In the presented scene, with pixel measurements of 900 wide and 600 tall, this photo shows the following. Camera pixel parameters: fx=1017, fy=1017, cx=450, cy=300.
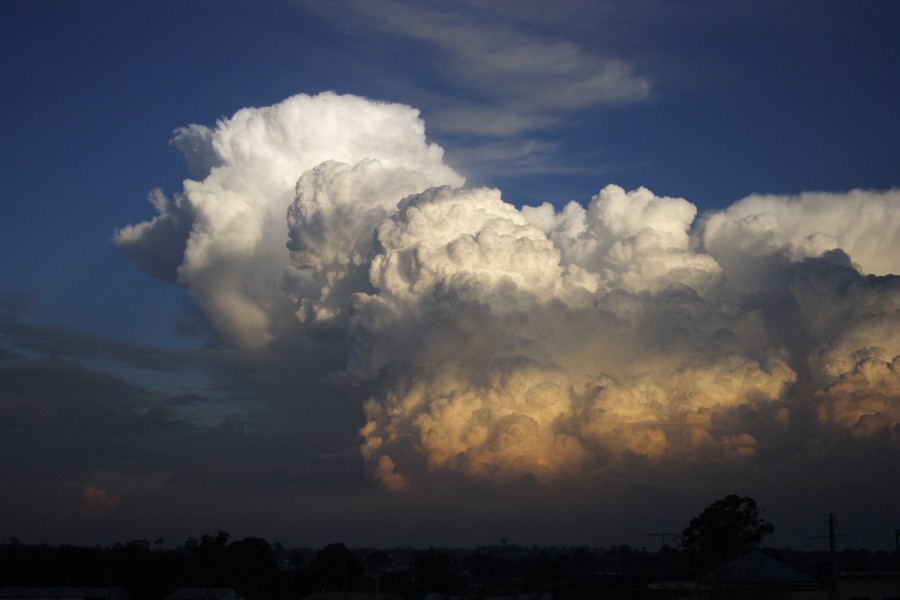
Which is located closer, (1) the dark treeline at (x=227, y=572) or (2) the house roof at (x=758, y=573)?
(2) the house roof at (x=758, y=573)

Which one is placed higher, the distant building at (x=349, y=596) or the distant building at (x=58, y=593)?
the distant building at (x=58, y=593)

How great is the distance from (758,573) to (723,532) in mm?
20927

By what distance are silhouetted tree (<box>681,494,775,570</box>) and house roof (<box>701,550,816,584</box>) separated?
17.3 m

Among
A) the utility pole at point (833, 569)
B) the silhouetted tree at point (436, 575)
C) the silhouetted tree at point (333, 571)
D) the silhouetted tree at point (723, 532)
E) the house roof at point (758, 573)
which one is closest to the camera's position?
the utility pole at point (833, 569)

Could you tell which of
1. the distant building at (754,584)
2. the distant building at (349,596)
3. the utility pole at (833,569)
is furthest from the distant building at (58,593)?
the utility pole at (833,569)

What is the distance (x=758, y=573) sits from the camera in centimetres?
6172

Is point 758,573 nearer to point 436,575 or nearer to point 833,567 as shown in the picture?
point 833,567

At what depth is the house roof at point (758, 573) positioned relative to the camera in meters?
60.4

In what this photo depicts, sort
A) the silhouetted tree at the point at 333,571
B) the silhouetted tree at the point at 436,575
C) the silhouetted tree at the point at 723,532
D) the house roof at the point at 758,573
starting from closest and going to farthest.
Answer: the house roof at the point at 758,573 < the silhouetted tree at the point at 723,532 < the silhouetted tree at the point at 333,571 < the silhouetted tree at the point at 436,575

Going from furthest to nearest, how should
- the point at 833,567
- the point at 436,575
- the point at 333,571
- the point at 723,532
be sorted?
the point at 436,575, the point at 333,571, the point at 723,532, the point at 833,567

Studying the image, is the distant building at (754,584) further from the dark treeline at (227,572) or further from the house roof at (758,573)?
the dark treeline at (227,572)

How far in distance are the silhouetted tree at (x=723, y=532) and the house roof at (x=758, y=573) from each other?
56.8 feet

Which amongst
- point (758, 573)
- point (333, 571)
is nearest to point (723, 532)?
point (758, 573)

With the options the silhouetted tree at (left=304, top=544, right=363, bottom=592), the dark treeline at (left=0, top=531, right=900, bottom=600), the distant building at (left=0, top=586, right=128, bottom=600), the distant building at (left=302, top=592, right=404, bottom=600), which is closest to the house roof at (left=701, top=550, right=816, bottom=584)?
the dark treeline at (left=0, top=531, right=900, bottom=600)
